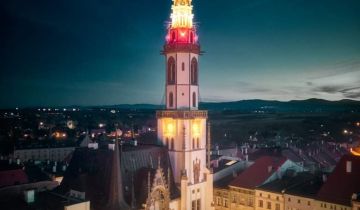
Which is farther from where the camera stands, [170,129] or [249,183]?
[249,183]

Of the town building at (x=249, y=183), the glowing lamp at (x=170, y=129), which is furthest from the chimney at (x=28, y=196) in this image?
the town building at (x=249, y=183)

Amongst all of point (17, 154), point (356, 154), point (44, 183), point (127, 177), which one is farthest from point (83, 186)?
point (17, 154)

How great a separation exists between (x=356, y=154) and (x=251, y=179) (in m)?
15.7

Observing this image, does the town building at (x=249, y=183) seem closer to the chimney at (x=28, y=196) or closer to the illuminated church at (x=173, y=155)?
the illuminated church at (x=173, y=155)

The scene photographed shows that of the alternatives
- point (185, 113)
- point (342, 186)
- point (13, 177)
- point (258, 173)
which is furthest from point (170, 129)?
point (13, 177)

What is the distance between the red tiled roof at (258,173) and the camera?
183 feet

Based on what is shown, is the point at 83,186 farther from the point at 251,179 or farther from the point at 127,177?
the point at 251,179

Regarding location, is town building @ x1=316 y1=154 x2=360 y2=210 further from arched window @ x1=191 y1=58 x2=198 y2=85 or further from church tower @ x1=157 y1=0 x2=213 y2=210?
arched window @ x1=191 y1=58 x2=198 y2=85

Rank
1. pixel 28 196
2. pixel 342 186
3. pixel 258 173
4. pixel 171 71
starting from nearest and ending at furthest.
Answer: pixel 28 196, pixel 342 186, pixel 171 71, pixel 258 173

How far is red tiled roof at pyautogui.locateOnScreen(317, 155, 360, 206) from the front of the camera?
44.2m

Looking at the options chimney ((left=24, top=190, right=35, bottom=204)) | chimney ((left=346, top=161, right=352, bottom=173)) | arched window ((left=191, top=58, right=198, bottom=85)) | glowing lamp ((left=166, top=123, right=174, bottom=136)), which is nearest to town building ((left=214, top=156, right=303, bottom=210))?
chimney ((left=346, top=161, right=352, bottom=173))

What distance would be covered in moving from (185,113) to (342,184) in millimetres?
20088

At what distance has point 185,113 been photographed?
45562mm

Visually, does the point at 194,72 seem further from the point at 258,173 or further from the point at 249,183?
the point at 258,173
